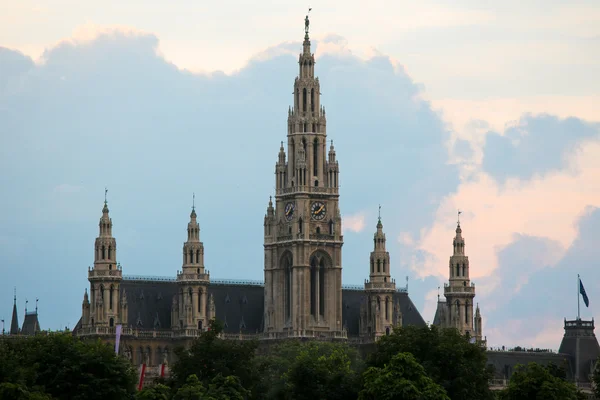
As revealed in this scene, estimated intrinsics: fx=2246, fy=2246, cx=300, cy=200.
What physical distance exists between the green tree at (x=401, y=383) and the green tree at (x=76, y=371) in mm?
20737

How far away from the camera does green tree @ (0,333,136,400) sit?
189m

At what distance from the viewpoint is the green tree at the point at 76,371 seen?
189 metres

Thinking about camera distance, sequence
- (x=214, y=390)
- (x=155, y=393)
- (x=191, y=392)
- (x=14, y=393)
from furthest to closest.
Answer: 1. (x=214, y=390)
2. (x=191, y=392)
3. (x=155, y=393)
4. (x=14, y=393)

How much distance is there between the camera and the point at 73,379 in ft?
625

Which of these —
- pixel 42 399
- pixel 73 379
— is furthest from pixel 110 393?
pixel 42 399

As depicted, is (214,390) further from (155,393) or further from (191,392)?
(155,393)

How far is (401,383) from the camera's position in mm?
186250

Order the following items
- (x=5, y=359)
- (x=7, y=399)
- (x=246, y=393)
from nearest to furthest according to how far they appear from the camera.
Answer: (x=7, y=399), (x=5, y=359), (x=246, y=393)

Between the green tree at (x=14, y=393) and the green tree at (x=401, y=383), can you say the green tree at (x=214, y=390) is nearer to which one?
the green tree at (x=401, y=383)

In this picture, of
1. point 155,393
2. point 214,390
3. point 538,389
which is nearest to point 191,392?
point 155,393

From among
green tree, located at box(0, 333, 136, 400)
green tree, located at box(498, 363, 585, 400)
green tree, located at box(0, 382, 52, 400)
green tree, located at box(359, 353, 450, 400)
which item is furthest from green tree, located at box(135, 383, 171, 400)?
green tree, located at box(498, 363, 585, 400)

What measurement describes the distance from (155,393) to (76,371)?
7388 millimetres

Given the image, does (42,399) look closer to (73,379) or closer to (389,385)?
(73,379)

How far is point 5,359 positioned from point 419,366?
3502 cm
